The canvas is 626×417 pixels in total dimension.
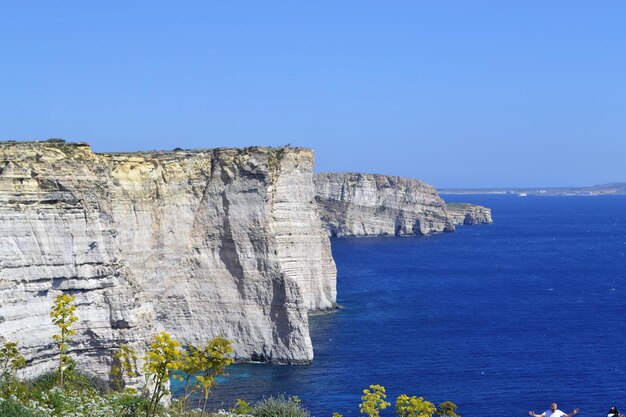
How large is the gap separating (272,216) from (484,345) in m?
14.5

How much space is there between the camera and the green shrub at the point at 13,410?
16.4 m

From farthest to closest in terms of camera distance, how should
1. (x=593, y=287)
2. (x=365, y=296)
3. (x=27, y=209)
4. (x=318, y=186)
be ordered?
1. (x=318, y=186)
2. (x=593, y=287)
3. (x=365, y=296)
4. (x=27, y=209)

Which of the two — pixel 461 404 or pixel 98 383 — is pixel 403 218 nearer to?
pixel 461 404

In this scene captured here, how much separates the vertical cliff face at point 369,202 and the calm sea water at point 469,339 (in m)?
33.4

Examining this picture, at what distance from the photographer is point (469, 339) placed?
189 ft

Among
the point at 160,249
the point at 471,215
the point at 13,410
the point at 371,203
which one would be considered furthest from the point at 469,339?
the point at 471,215

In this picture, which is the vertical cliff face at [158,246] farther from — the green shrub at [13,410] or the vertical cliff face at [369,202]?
the vertical cliff face at [369,202]

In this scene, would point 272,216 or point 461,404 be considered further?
point 272,216

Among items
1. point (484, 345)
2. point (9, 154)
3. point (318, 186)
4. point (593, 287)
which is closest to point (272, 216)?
point (484, 345)

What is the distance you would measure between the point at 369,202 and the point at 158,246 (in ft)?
336

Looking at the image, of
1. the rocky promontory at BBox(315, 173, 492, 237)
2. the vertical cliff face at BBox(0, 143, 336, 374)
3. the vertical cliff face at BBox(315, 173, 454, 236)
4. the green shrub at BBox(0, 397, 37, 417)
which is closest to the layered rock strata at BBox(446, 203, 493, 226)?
the rocky promontory at BBox(315, 173, 492, 237)

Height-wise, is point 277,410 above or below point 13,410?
below

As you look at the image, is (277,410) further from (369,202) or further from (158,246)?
(369,202)

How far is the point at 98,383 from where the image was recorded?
33.0 metres
